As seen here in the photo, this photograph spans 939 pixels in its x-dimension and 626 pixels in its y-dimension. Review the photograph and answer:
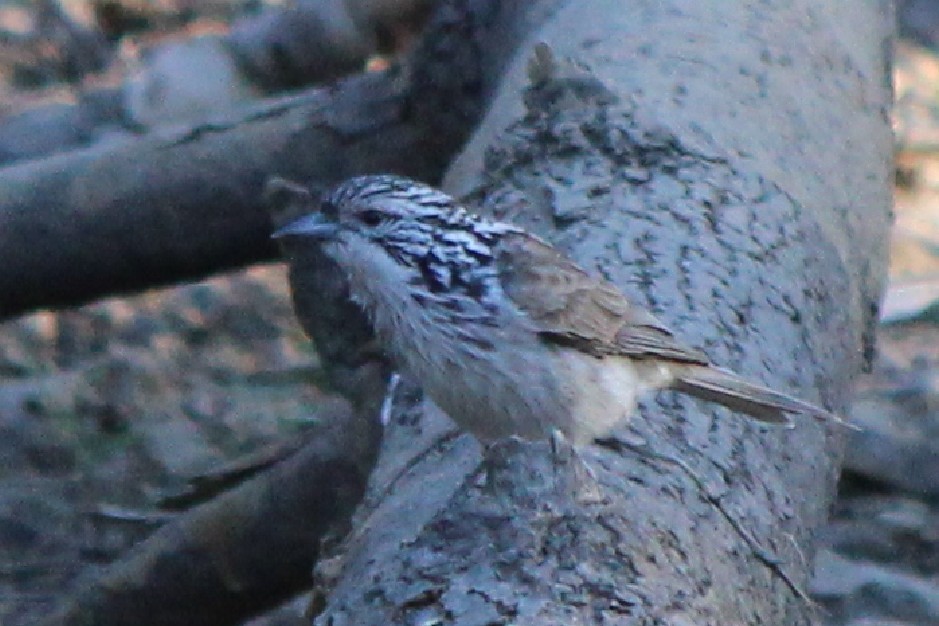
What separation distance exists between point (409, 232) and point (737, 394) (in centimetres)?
116

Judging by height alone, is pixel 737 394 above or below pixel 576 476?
below

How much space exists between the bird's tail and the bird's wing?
4 cm

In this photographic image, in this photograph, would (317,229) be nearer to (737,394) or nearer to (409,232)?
(409,232)

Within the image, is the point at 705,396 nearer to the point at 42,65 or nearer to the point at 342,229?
the point at 342,229

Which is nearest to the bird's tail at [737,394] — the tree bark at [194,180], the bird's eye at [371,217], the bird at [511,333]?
the bird at [511,333]

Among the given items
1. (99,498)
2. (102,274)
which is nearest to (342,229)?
(102,274)

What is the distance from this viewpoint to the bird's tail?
166 inches

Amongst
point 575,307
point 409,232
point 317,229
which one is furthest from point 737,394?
point 317,229

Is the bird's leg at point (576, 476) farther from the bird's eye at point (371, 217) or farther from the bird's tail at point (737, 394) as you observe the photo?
the bird's eye at point (371, 217)

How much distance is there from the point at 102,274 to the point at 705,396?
151 inches

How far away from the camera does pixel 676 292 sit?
4.43m

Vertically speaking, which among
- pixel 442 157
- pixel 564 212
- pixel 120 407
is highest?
pixel 564 212

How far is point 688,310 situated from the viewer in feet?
14.5

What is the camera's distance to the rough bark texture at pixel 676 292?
3424 millimetres
